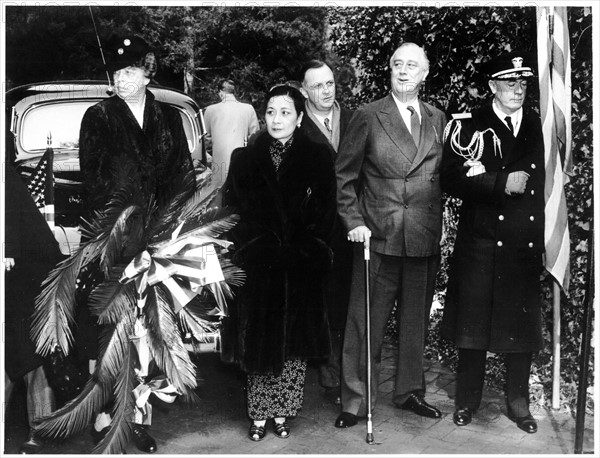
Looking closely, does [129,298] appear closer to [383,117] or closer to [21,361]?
[21,361]

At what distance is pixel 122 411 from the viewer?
14.2 ft

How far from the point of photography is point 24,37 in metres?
4.66

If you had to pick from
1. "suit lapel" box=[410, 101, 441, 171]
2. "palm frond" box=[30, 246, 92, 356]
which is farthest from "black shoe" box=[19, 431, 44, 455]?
"suit lapel" box=[410, 101, 441, 171]

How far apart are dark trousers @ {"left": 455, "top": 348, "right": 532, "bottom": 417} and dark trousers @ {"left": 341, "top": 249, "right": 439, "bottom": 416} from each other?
316 mm

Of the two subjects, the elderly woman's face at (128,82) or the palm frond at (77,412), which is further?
the elderly woman's face at (128,82)

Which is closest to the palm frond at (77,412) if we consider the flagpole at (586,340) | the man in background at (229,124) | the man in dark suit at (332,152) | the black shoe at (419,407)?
the man in dark suit at (332,152)

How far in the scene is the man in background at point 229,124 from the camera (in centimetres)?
585

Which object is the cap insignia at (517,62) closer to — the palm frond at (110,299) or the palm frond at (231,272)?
the palm frond at (231,272)

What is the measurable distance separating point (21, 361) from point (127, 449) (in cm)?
76

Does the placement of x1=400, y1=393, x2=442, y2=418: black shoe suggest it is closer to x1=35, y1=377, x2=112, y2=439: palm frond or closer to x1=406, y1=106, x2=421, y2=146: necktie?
x1=406, y1=106, x2=421, y2=146: necktie

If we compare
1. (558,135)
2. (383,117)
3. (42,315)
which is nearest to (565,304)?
(558,135)

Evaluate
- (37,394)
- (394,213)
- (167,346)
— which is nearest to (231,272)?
(167,346)

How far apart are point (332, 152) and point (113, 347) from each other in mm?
1808

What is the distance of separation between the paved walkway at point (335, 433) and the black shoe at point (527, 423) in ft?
0.12
